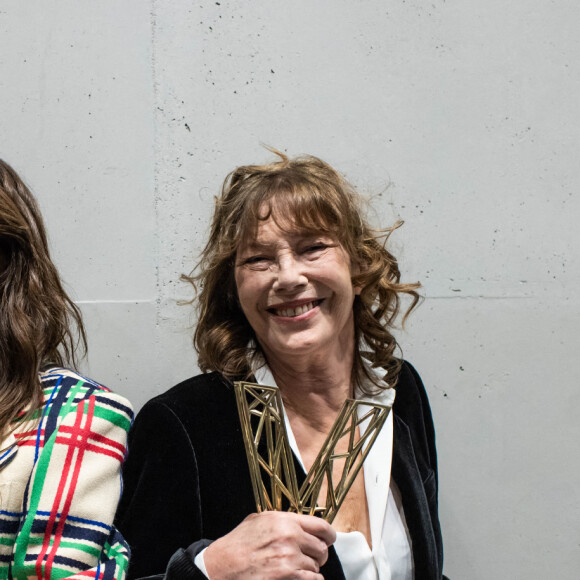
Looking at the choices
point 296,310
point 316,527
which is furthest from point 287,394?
point 316,527

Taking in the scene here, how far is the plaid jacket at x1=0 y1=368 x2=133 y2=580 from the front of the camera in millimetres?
1143

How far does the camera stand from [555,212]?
2.12 m

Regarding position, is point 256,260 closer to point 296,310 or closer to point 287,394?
point 296,310

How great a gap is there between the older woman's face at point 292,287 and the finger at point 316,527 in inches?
15.7

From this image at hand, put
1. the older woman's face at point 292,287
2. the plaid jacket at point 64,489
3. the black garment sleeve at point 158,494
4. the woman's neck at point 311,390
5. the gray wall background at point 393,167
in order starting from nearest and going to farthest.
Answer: the plaid jacket at point 64,489 < the black garment sleeve at point 158,494 < the older woman's face at point 292,287 < the woman's neck at point 311,390 < the gray wall background at point 393,167

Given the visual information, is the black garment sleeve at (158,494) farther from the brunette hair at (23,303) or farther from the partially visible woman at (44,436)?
the brunette hair at (23,303)

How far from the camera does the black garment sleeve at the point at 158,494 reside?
54.6 inches

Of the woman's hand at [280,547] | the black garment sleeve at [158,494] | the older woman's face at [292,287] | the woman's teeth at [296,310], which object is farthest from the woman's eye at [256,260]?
the woman's hand at [280,547]

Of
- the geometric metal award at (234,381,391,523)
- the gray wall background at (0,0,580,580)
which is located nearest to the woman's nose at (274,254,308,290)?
the geometric metal award at (234,381,391,523)

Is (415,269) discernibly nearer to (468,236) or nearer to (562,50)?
(468,236)

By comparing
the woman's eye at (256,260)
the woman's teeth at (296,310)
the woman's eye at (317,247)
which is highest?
the woman's eye at (317,247)

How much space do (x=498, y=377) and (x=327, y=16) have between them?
1.10 meters

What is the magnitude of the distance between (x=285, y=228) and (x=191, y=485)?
1.75 feet

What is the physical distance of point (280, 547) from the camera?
3.85ft
